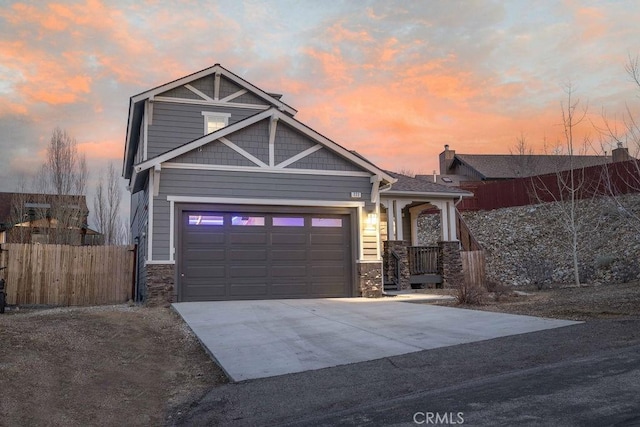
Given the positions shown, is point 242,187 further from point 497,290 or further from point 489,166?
point 489,166

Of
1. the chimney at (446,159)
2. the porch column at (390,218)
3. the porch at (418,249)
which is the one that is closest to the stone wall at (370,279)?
the porch at (418,249)

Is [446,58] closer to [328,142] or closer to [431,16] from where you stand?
[431,16]

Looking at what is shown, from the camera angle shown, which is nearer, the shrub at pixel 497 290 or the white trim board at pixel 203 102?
the shrub at pixel 497 290

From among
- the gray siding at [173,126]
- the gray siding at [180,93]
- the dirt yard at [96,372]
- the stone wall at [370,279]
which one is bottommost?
the dirt yard at [96,372]

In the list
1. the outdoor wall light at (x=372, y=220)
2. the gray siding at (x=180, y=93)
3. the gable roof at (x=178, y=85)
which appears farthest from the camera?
the gray siding at (x=180, y=93)

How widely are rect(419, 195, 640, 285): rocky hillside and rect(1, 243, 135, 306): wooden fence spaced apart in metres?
13.9

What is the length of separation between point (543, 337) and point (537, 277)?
43.2 feet

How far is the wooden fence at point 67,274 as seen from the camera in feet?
46.8

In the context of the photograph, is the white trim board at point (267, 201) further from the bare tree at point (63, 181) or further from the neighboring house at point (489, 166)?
the neighboring house at point (489, 166)

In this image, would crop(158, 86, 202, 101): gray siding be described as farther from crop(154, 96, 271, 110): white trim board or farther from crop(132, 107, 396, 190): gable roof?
crop(132, 107, 396, 190): gable roof

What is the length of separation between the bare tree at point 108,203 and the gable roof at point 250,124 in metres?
16.7

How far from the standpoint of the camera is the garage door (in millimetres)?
13195

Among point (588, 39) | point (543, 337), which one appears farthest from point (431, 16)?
point (543, 337)

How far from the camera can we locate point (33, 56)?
1581 cm
